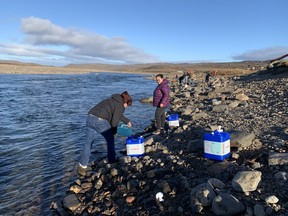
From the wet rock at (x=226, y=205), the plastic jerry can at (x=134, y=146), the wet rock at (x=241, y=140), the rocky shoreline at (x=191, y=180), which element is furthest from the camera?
the plastic jerry can at (x=134, y=146)

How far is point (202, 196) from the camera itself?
14.8 feet

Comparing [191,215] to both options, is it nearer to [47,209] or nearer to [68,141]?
[47,209]

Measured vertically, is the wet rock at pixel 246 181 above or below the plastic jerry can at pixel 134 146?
above

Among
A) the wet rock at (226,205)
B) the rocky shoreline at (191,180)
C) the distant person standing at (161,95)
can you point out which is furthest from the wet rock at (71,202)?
the distant person standing at (161,95)

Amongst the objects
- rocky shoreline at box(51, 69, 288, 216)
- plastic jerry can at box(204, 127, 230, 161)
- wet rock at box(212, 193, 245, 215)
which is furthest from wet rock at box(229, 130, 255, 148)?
wet rock at box(212, 193, 245, 215)

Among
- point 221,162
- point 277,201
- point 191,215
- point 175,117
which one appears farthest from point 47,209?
point 175,117

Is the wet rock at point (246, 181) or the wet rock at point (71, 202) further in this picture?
the wet rock at point (71, 202)

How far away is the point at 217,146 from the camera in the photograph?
619 cm

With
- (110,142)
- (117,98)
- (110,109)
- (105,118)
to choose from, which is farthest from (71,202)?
(117,98)

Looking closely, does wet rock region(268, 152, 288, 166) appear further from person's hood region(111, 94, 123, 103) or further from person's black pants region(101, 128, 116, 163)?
person's black pants region(101, 128, 116, 163)

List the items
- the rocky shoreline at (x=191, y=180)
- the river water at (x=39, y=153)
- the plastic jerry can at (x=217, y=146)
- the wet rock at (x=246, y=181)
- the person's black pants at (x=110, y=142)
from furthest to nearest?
1. the person's black pants at (x=110, y=142)
2. the river water at (x=39, y=153)
3. the plastic jerry can at (x=217, y=146)
4. the wet rock at (x=246, y=181)
5. the rocky shoreline at (x=191, y=180)

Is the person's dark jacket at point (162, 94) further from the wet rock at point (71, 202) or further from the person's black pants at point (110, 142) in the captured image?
the wet rock at point (71, 202)

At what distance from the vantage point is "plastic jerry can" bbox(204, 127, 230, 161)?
6.16 meters

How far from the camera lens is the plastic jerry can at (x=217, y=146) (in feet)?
20.2
